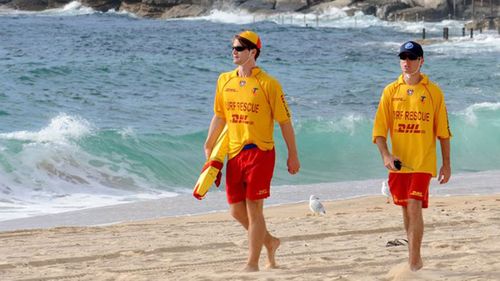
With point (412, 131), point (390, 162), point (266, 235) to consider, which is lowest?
point (266, 235)

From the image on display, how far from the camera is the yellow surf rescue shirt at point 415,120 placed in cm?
668

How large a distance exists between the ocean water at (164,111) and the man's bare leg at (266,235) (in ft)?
20.4

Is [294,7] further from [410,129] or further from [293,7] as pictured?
[410,129]

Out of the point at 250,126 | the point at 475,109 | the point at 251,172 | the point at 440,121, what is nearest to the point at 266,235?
the point at 251,172

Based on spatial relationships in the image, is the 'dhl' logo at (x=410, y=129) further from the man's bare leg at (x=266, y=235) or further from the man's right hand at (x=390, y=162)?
the man's bare leg at (x=266, y=235)

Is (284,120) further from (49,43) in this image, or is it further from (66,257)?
(49,43)

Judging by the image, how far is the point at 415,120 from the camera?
668 centimetres

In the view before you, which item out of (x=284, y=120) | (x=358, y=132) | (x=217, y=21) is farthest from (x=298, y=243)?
(x=217, y=21)

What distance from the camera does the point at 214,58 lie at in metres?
40.2

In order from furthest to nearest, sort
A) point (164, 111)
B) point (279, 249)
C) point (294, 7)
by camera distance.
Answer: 1. point (294, 7)
2. point (164, 111)
3. point (279, 249)

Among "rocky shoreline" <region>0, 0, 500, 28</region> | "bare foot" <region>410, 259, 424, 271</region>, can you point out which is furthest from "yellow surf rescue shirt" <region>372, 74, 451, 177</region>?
"rocky shoreline" <region>0, 0, 500, 28</region>

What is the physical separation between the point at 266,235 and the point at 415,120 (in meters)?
1.27

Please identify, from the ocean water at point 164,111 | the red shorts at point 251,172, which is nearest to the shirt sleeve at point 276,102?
the red shorts at point 251,172

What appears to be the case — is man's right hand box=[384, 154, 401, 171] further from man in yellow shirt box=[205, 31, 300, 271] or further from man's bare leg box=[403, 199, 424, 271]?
man in yellow shirt box=[205, 31, 300, 271]
